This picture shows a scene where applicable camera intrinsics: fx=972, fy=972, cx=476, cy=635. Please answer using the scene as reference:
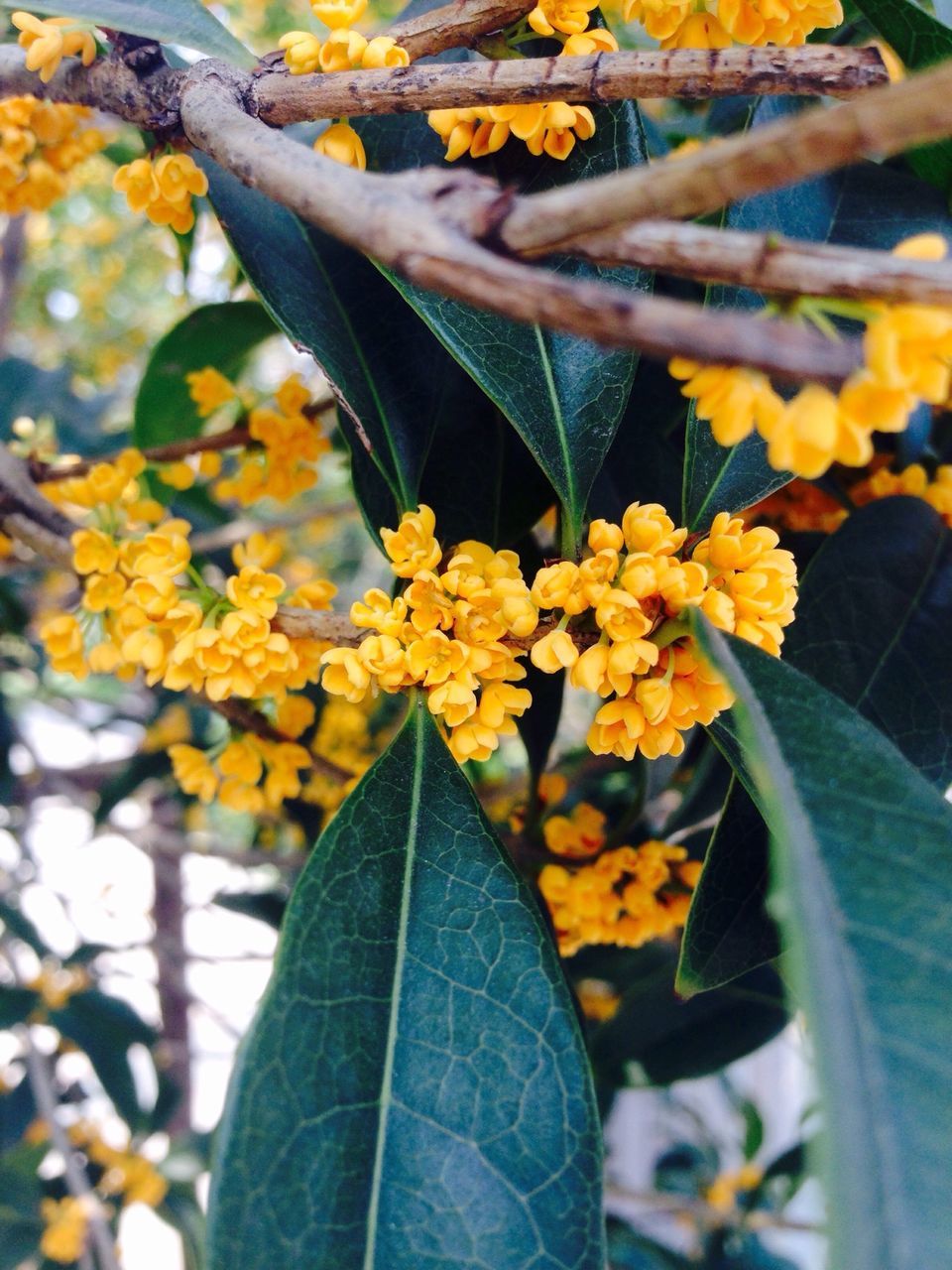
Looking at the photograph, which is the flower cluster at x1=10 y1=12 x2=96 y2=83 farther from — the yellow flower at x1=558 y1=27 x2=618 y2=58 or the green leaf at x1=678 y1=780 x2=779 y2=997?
the green leaf at x1=678 y1=780 x2=779 y2=997

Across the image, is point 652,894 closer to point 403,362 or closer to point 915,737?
point 915,737

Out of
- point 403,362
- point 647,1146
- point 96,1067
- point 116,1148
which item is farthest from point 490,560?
point 647,1146

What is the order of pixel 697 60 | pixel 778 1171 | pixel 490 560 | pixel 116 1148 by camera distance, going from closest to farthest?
pixel 697 60 < pixel 490 560 < pixel 778 1171 < pixel 116 1148

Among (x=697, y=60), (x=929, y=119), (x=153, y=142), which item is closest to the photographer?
(x=929, y=119)

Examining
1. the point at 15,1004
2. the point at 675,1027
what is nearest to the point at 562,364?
the point at 675,1027

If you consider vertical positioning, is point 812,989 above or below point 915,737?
below

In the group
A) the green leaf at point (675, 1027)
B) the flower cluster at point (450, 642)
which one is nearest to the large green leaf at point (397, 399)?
the flower cluster at point (450, 642)

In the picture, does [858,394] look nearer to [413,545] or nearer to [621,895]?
[413,545]
